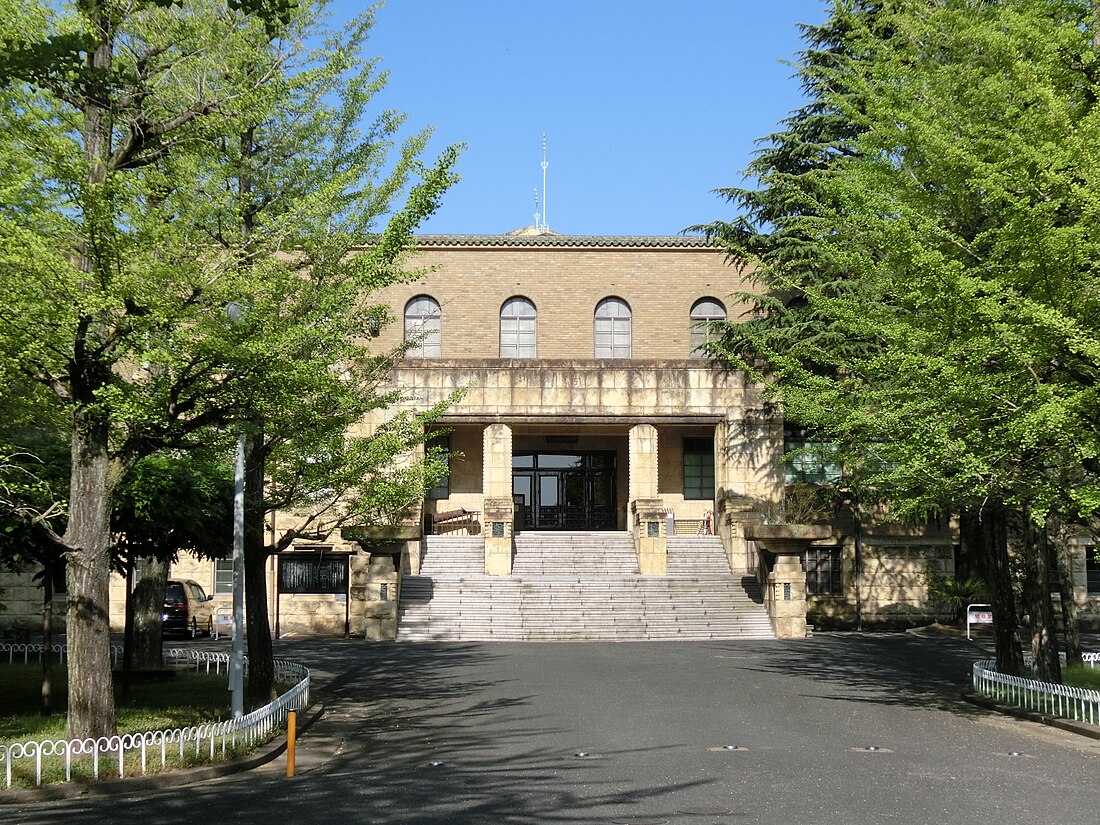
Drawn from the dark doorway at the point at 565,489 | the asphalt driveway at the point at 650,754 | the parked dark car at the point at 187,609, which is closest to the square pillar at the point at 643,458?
the dark doorway at the point at 565,489

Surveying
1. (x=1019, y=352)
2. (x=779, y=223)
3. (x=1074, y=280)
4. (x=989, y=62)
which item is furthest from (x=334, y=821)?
(x=779, y=223)

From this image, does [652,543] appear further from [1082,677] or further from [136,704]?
[136,704]

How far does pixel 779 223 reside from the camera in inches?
1315

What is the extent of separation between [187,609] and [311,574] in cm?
348

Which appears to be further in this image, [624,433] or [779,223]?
[624,433]

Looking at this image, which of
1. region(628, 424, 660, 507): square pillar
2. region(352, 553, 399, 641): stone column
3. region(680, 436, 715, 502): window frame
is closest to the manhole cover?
region(352, 553, 399, 641): stone column

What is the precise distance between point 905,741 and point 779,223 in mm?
22011

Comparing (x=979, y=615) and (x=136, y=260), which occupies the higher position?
(x=136, y=260)

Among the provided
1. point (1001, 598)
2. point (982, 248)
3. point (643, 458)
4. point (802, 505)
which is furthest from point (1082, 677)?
point (643, 458)

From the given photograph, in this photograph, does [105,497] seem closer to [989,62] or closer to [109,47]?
[109,47]

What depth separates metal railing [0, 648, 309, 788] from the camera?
11.2m

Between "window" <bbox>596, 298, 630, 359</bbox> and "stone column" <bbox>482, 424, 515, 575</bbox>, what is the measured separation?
7.75m

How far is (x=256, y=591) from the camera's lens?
17.6 meters

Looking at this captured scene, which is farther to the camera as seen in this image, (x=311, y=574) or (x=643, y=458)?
(x=643, y=458)
